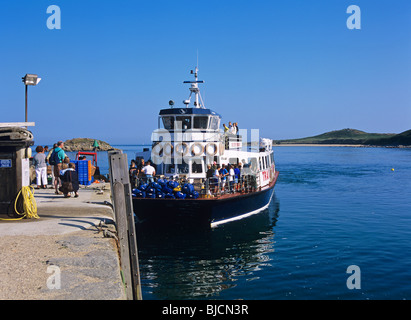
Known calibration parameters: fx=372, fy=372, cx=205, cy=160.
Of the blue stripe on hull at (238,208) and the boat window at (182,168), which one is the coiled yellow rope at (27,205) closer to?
the blue stripe on hull at (238,208)

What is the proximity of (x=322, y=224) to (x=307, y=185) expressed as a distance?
62.9ft

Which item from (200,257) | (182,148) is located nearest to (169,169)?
(182,148)

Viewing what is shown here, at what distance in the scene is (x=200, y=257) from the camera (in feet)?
45.8

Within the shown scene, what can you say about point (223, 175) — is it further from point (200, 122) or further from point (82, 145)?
point (82, 145)

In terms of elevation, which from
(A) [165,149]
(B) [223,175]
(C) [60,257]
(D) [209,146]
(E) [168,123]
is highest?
(E) [168,123]

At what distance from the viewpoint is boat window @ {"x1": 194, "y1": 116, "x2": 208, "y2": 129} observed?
2012 cm

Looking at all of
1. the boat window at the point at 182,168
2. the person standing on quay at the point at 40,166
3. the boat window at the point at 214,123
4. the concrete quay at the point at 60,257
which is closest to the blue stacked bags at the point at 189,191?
the boat window at the point at 182,168

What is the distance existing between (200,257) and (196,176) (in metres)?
5.85

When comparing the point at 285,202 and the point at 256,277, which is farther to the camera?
the point at 285,202

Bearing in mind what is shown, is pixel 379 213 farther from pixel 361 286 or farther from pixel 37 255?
pixel 37 255

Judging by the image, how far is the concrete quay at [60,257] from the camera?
5785 mm

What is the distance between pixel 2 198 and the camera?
33.9 feet
